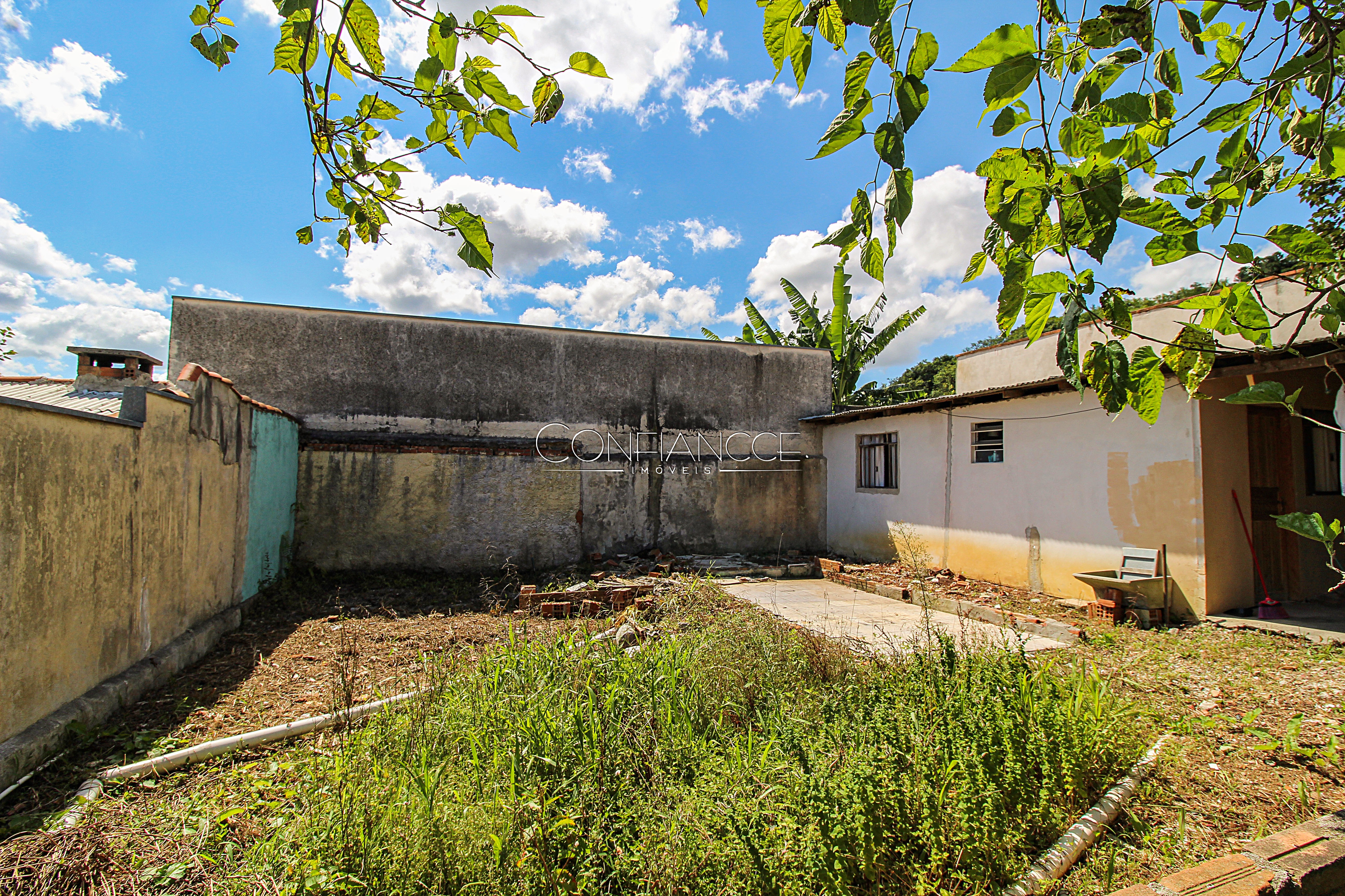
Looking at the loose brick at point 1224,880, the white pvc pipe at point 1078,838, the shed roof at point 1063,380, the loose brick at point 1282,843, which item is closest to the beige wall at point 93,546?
the white pvc pipe at point 1078,838

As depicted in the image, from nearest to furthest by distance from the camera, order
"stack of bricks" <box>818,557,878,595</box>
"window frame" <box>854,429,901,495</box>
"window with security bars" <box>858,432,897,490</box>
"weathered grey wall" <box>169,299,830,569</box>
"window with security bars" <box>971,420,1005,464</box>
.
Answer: "window with security bars" <box>971,420,1005,464</box>
"stack of bricks" <box>818,557,878,595</box>
"weathered grey wall" <box>169,299,830,569</box>
"window frame" <box>854,429,901,495</box>
"window with security bars" <box>858,432,897,490</box>

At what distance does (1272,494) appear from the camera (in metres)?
7.04

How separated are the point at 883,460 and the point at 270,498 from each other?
9.74 metres

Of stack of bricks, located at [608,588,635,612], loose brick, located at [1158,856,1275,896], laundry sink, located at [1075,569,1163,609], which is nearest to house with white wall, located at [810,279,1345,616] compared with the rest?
laundry sink, located at [1075,569,1163,609]

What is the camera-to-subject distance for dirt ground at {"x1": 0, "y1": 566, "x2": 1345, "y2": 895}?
2.50m

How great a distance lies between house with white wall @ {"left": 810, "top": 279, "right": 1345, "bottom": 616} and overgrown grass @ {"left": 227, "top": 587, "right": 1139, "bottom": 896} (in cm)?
373

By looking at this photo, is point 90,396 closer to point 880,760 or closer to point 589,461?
point 880,760

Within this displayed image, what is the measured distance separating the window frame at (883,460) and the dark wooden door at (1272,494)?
15.0ft

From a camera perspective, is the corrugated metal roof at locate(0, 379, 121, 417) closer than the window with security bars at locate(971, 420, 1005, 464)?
Yes

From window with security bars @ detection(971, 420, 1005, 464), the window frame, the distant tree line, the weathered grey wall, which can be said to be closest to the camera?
the distant tree line

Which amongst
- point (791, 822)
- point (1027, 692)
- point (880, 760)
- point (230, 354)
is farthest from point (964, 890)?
point (230, 354)

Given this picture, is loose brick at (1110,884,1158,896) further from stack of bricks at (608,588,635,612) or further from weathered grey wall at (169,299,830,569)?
weathered grey wall at (169,299,830,569)

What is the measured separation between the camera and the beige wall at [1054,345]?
927cm

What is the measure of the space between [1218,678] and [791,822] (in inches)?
177
